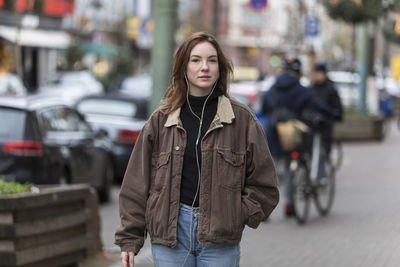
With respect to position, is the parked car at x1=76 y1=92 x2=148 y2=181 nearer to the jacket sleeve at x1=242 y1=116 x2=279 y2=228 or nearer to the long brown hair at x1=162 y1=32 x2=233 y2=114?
the long brown hair at x1=162 y1=32 x2=233 y2=114

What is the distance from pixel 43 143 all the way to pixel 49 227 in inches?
140

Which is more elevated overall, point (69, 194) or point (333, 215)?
point (69, 194)

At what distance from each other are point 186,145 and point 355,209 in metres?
8.77

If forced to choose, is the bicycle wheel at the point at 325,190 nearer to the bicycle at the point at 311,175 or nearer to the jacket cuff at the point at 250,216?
the bicycle at the point at 311,175

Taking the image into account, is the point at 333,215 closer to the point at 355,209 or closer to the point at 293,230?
the point at 355,209

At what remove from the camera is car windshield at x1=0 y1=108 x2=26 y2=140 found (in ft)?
37.5

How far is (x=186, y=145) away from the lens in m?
4.59

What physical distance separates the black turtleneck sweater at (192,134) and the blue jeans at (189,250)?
65mm

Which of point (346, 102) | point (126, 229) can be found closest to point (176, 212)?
point (126, 229)

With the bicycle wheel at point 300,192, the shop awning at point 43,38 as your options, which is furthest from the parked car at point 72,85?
the bicycle wheel at point 300,192

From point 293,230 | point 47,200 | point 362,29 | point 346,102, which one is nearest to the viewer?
point 47,200

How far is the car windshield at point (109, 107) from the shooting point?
1708cm

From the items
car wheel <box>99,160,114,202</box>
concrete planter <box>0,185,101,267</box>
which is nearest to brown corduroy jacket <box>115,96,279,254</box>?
concrete planter <box>0,185,101,267</box>

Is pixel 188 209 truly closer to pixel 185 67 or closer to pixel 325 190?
pixel 185 67
